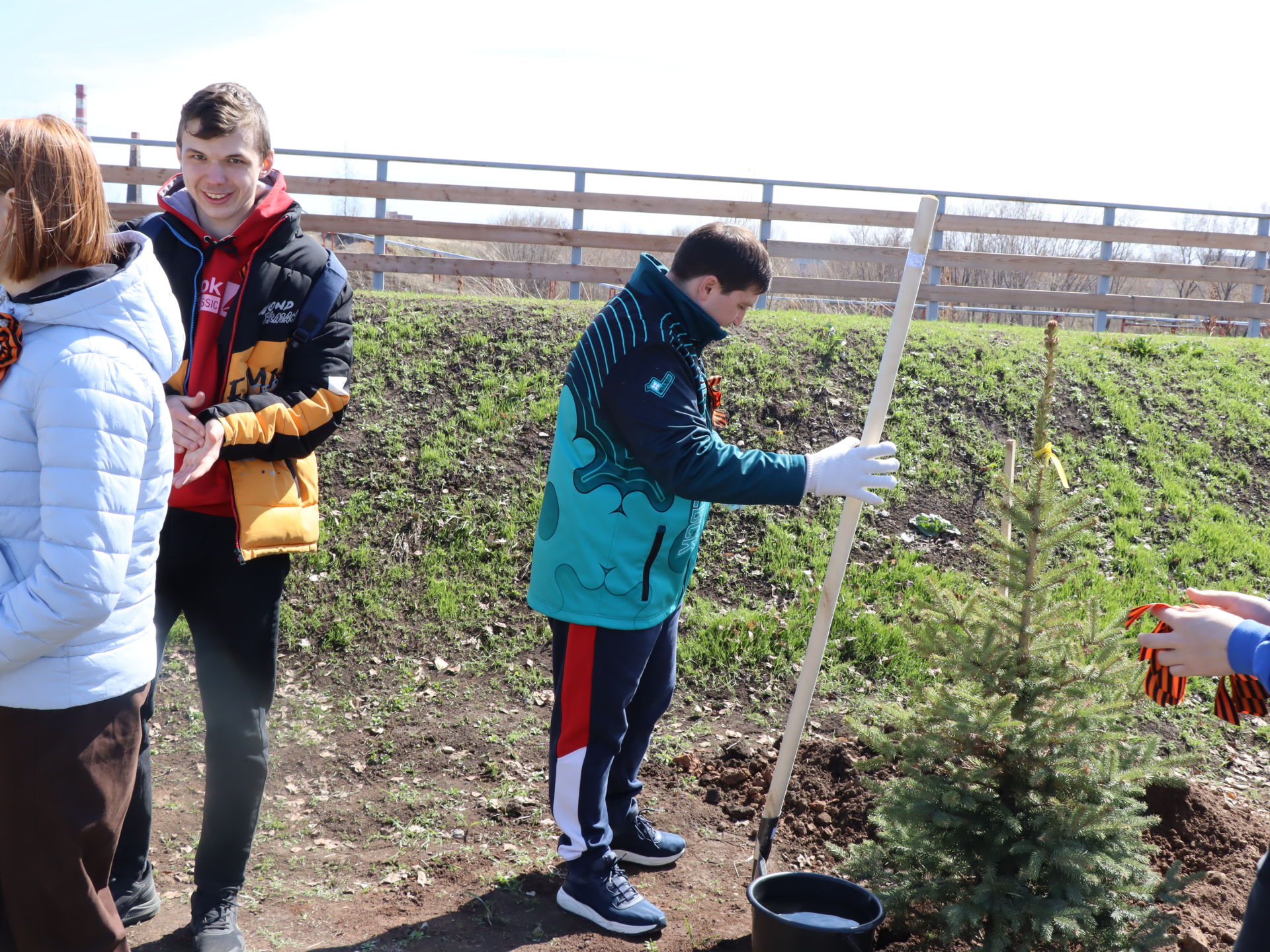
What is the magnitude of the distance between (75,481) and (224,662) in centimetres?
113

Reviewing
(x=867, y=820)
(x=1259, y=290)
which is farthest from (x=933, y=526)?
(x=1259, y=290)

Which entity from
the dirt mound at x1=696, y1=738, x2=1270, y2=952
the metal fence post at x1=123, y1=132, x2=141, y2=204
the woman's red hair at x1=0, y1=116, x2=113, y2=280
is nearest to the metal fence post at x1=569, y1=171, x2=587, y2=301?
the metal fence post at x1=123, y1=132, x2=141, y2=204

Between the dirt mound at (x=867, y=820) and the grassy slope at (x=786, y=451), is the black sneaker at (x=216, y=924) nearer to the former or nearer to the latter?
the dirt mound at (x=867, y=820)

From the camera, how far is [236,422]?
2.62 metres

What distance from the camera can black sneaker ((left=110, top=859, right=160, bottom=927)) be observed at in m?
3.00

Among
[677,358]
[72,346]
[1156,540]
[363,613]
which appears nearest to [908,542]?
[1156,540]

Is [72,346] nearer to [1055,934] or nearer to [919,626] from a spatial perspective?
[919,626]

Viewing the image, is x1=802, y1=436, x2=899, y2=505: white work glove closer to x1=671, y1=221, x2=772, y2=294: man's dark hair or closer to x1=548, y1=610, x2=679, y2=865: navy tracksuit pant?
x1=671, y1=221, x2=772, y2=294: man's dark hair

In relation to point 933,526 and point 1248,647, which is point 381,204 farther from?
point 1248,647

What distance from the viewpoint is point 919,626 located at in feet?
9.73

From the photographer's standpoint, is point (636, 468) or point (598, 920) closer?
point (636, 468)

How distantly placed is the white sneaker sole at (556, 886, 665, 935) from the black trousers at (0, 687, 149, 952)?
4.92ft

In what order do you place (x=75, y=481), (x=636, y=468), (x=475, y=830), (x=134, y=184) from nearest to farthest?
(x=75, y=481)
(x=636, y=468)
(x=475, y=830)
(x=134, y=184)

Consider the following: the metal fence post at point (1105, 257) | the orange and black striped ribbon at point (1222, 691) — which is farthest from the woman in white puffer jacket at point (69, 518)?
the metal fence post at point (1105, 257)
